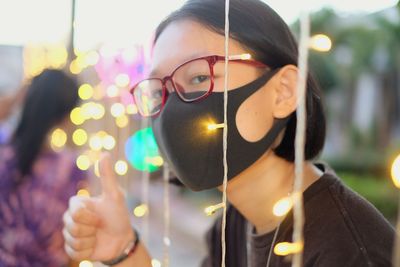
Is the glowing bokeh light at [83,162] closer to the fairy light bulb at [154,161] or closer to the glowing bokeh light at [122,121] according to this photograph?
the glowing bokeh light at [122,121]

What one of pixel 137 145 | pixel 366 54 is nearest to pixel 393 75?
pixel 366 54

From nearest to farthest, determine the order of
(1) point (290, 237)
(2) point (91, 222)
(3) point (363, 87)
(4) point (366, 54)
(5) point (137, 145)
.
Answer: (1) point (290, 237)
(2) point (91, 222)
(5) point (137, 145)
(4) point (366, 54)
(3) point (363, 87)

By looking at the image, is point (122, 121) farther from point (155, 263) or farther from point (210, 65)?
point (210, 65)

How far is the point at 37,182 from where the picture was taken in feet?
6.15

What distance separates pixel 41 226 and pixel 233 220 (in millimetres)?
903

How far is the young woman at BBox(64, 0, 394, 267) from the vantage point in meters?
0.87

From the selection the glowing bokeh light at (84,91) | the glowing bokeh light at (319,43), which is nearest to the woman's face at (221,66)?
the glowing bokeh light at (319,43)

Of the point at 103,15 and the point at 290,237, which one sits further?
the point at 103,15

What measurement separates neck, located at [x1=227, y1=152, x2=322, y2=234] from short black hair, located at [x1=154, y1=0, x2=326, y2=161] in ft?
0.11

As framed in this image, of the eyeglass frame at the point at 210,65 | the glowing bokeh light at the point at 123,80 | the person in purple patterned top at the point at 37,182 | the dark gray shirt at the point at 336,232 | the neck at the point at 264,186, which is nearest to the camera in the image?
the dark gray shirt at the point at 336,232

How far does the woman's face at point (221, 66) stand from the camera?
93 centimetres

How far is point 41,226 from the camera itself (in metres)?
1.83

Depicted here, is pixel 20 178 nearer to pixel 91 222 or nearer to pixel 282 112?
pixel 91 222

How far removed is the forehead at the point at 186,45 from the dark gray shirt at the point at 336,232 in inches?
12.7
